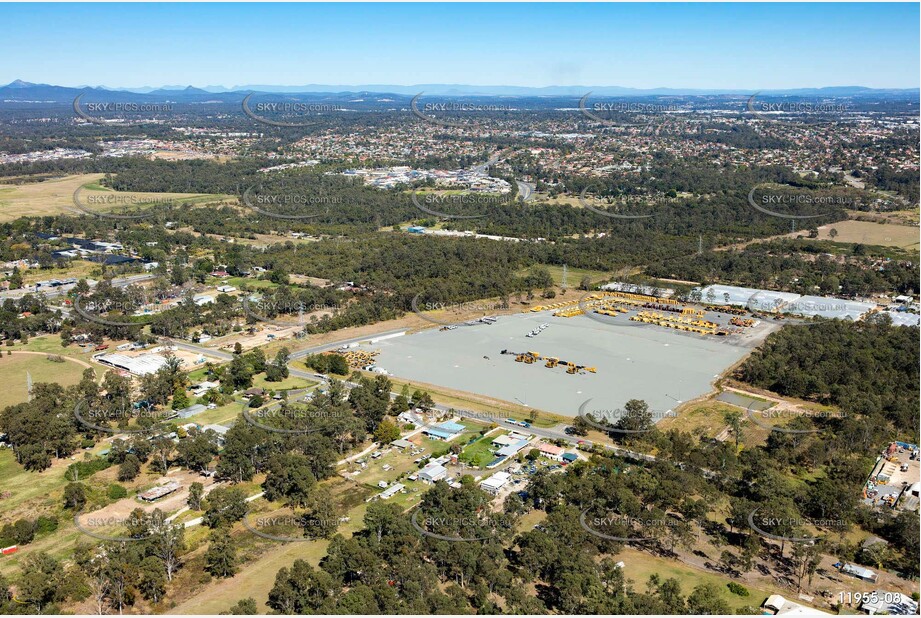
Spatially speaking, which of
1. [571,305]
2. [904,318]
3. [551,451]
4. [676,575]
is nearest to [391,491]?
[551,451]

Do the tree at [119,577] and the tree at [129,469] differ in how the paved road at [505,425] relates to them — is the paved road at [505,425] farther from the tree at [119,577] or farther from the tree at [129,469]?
the tree at [119,577]

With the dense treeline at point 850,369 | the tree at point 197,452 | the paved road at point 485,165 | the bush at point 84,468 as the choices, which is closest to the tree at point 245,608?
the tree at point 197,452

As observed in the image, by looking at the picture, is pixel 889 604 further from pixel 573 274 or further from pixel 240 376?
pixel 573 274

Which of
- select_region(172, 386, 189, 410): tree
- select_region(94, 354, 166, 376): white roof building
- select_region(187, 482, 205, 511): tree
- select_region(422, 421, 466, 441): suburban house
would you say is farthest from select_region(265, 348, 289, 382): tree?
select_region(187, 482, 205, 511): tree

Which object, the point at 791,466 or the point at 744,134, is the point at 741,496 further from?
the point at 744,134

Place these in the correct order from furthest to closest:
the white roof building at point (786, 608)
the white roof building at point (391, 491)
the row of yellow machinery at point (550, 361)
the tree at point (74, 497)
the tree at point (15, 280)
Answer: the tree at point (15, 280), the row of yellow machinery at point (550, 361), the white roof building at point (391, 491), the tree at point (74, 497), the white roof building at point (786, 608)

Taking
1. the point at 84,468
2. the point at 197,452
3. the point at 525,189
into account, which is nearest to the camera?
the point at 197,452
